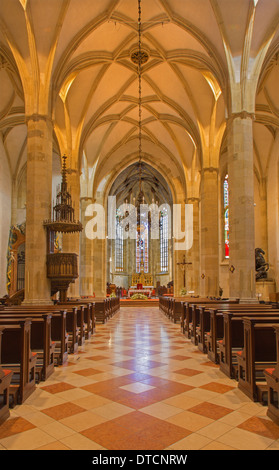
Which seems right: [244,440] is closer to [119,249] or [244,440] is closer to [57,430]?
[57,430]

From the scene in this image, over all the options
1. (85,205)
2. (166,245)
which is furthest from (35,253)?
(166,245)

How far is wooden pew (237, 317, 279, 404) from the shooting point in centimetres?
420

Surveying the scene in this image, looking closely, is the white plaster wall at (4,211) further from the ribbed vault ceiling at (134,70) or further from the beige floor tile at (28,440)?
the beige floor tile at (28,440)

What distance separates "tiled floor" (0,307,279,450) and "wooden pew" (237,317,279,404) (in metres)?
0.14

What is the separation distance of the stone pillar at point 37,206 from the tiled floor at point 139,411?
6.40 m

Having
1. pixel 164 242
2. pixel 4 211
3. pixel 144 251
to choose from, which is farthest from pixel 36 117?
pixel 144 251

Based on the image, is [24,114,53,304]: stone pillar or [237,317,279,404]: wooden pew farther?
[24,114,53,304]: stone pillar

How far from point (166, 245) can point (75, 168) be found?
22.3 metres

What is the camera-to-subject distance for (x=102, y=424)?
3.43 m

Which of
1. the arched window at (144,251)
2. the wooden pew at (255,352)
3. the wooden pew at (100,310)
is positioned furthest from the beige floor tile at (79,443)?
the arched window at (144,251)

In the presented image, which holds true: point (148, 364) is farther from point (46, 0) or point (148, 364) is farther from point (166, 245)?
point (166, 245)

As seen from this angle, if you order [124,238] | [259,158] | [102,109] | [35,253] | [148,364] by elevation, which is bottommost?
[148,364]

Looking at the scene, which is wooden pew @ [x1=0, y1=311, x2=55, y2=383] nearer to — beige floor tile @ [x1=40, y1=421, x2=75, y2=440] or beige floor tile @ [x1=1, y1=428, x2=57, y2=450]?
beige floor tile @ [x1=40, y1=421, x2=75, y2=440]

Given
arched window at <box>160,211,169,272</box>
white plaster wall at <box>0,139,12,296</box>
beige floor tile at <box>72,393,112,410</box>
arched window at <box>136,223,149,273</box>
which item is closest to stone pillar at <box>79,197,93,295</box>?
white plaster wall at <box>0,139,12,296</box>
